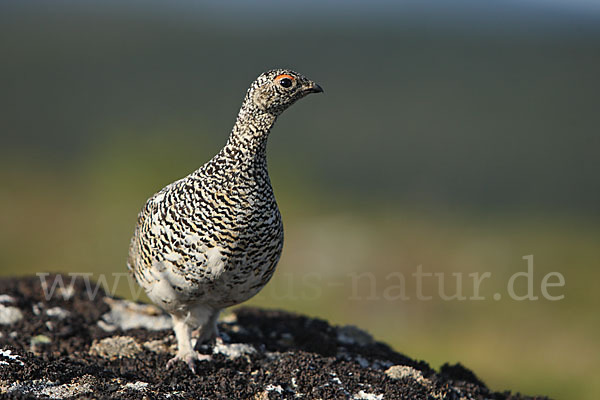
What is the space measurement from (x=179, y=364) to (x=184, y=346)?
26 cm

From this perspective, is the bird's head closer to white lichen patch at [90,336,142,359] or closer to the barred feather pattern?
the barred feather pattern

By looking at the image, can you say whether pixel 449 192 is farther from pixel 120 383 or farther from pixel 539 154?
pixel 120 383

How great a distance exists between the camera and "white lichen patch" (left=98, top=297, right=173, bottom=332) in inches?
289

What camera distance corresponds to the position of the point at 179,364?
6.05 meters

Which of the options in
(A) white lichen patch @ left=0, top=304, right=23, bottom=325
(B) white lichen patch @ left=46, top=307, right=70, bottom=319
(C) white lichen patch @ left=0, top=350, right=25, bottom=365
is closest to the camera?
(C) white lichen patch @ left=0, top=350, right=25, bottom=365

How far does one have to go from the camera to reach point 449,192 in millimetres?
46781

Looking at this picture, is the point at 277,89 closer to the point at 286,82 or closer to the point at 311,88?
the point at 286,82

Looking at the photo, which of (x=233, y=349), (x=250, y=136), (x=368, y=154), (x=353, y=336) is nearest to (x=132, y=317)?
(x=233, y=349)

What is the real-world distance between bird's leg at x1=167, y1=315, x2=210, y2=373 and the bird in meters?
0.02

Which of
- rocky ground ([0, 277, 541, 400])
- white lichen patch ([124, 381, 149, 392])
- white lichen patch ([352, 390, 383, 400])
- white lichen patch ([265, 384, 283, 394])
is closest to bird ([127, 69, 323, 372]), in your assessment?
rocky ground ([0, 277, 541, 400])

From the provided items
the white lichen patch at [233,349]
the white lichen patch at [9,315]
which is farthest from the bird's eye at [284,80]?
the white lichen patch at [9,315]

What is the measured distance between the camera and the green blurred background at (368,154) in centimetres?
2212

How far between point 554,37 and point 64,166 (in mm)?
61600

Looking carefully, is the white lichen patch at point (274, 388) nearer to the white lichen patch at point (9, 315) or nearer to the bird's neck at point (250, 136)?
the bird's neck at point (250, 136)
